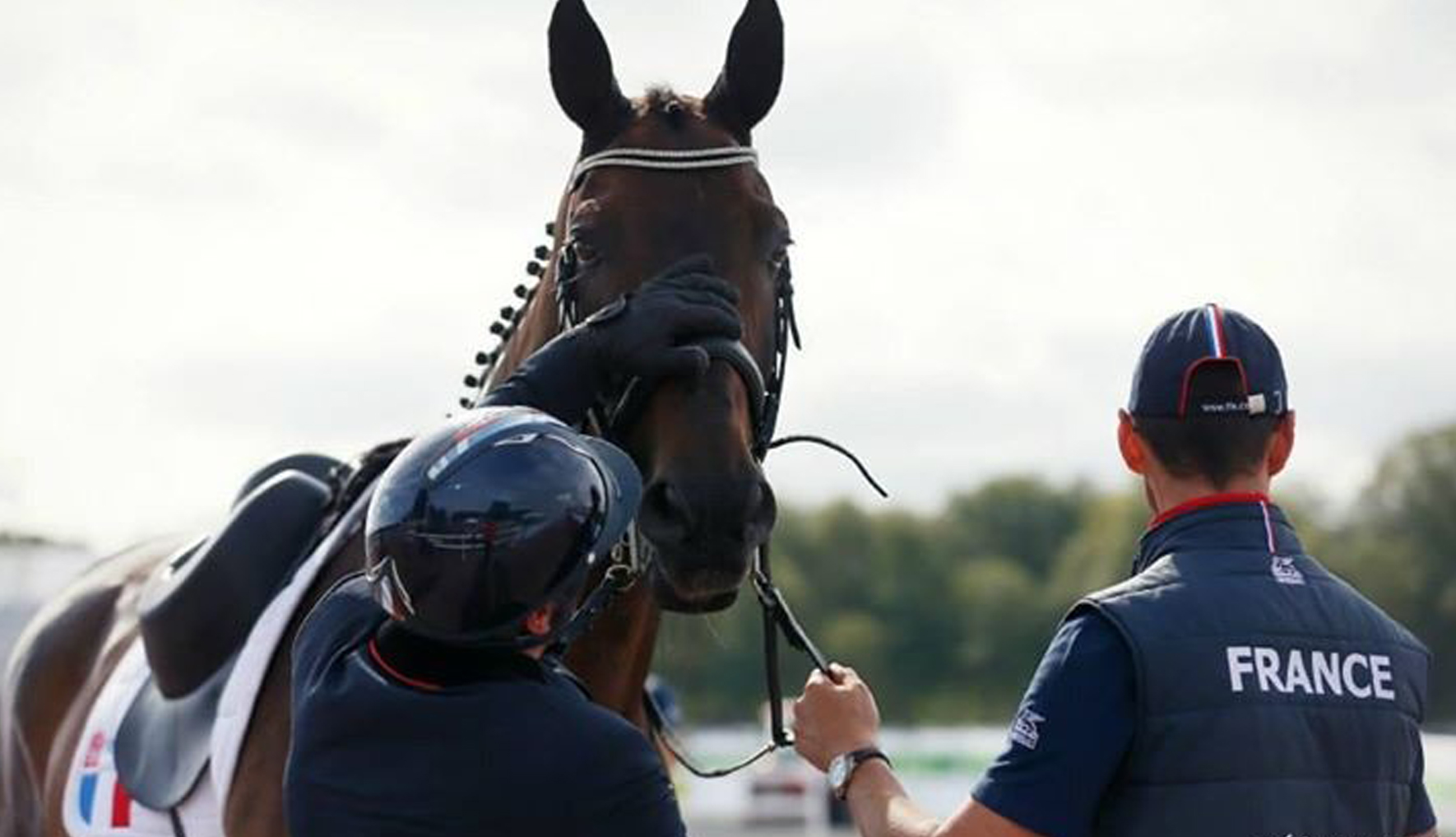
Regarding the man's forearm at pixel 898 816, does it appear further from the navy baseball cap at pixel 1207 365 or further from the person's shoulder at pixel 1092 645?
the navy baseball cap at pixel 1207 365

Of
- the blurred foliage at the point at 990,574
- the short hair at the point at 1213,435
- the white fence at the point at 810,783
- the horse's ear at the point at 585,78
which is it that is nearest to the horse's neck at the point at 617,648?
the horse's ear at the point at 585,78

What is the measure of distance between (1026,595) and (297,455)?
266 ft

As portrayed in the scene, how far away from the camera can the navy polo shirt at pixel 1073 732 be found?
359 centimetres

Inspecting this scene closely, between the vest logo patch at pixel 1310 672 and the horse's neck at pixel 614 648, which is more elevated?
the vest logo patch at pixel 1310 672

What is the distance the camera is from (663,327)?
14.9ft

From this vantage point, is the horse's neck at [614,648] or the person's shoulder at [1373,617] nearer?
the person's shoulder at [1373,617]

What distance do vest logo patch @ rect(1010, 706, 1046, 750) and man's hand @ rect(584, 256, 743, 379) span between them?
116cm

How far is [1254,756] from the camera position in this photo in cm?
362

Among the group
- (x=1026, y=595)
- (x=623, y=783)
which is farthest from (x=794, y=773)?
(x=1026, y=595)

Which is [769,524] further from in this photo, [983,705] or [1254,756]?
[983,705]

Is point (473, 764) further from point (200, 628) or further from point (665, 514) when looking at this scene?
point (200, 628)

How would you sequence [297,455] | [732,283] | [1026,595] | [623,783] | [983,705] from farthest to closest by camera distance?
[1026,595] → [983,705] → [297,455] → [732,283] → [623,783]

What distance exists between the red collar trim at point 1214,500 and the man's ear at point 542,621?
113 centimetres

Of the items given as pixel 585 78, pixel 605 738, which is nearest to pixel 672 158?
pixel 585 78
